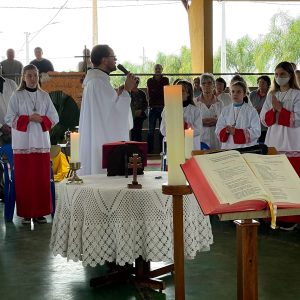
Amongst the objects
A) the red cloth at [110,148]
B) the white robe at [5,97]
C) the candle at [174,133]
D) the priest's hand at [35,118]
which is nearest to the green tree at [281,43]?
the white robe at [5,97]

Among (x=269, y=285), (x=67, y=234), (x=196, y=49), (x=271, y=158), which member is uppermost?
(x=196, y=49)

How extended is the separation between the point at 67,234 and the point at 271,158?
6.11ft

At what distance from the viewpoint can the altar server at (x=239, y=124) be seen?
5.96 meters

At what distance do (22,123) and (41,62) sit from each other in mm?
5734

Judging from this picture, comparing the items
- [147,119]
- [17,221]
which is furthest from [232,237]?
[147,119]

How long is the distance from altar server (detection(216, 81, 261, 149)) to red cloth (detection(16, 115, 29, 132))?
6.45 feet

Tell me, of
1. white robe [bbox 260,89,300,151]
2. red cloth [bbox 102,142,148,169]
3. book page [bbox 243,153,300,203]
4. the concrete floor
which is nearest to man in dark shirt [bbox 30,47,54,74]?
the concrete floor

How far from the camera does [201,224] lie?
388 centimetres

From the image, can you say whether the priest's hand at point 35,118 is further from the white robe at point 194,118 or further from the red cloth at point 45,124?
the white robe at point 194,118

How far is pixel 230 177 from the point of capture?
2100mm

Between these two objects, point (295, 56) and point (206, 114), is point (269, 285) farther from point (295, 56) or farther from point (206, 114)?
point (295, 56)

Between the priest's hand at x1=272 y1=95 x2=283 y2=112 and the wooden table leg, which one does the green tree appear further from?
the wooden table leg

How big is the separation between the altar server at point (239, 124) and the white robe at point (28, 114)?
181cm

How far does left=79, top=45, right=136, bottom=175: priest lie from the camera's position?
506 centimetres
